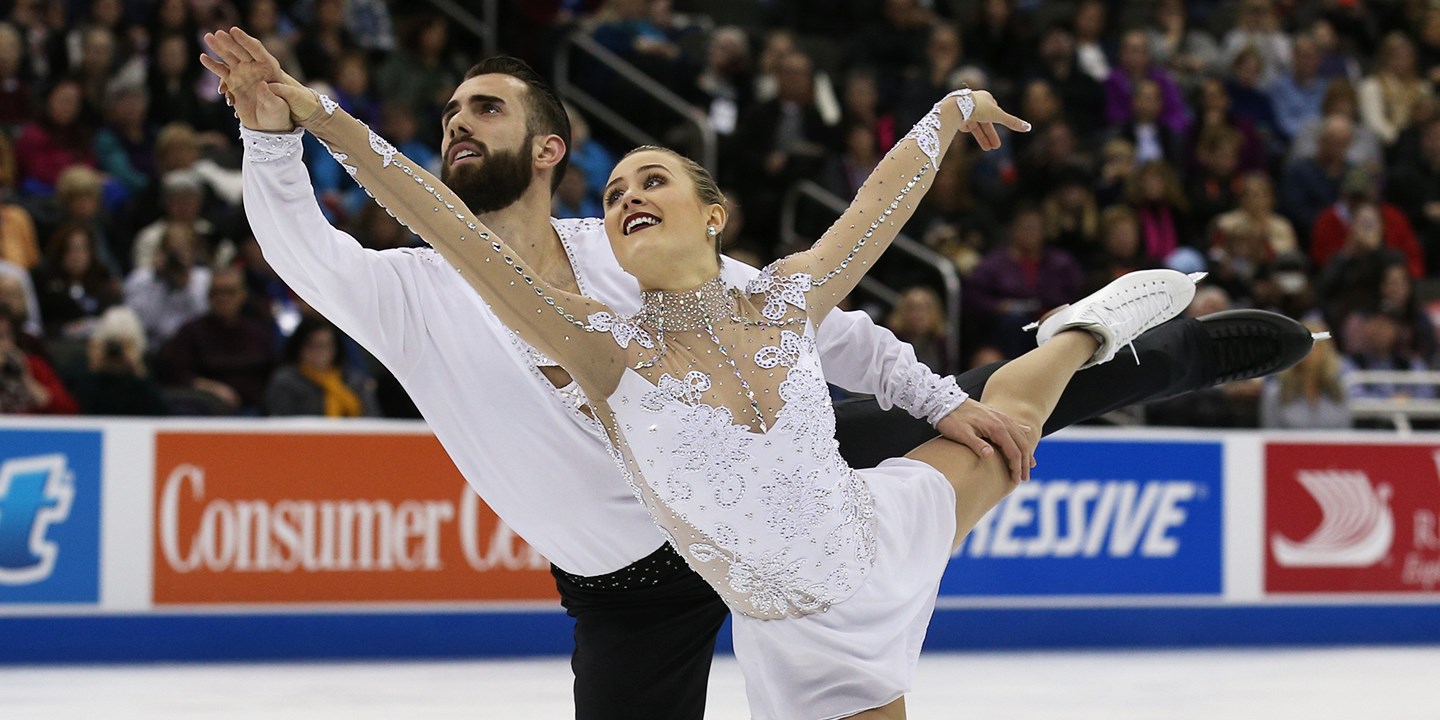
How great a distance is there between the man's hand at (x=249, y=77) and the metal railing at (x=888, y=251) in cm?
589

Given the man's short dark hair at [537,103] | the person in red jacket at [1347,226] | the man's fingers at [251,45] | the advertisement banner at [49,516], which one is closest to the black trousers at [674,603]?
the man's short dark hair at [537,103]

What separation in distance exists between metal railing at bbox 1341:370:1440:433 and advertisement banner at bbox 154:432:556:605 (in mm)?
3860

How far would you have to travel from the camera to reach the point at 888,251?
8984 mm

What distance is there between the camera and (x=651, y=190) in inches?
110

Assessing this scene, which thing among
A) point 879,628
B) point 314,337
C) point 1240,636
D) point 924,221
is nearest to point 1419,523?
point 1240,636

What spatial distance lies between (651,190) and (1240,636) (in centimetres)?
485

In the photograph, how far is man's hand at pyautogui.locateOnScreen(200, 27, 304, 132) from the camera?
2.53 metres

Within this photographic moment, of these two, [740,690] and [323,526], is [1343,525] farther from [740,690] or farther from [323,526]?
[323,526]

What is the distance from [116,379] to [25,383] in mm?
309

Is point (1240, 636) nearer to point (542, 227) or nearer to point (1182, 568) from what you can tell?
point (1182, 568)

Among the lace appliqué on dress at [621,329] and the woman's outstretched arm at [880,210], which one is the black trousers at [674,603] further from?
the lace appliqué on dress at [621,329]

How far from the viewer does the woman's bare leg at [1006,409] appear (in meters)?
3.06

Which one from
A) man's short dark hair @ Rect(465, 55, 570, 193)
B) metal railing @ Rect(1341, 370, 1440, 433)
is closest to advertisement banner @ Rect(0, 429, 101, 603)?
man's short dark hair @ Rect(465, 55, 570, 193)

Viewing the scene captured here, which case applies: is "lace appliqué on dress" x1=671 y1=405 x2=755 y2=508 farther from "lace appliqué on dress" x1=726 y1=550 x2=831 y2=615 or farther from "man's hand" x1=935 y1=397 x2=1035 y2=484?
"man's hand" x1=935 y1=397 x2=1035 y2=484
